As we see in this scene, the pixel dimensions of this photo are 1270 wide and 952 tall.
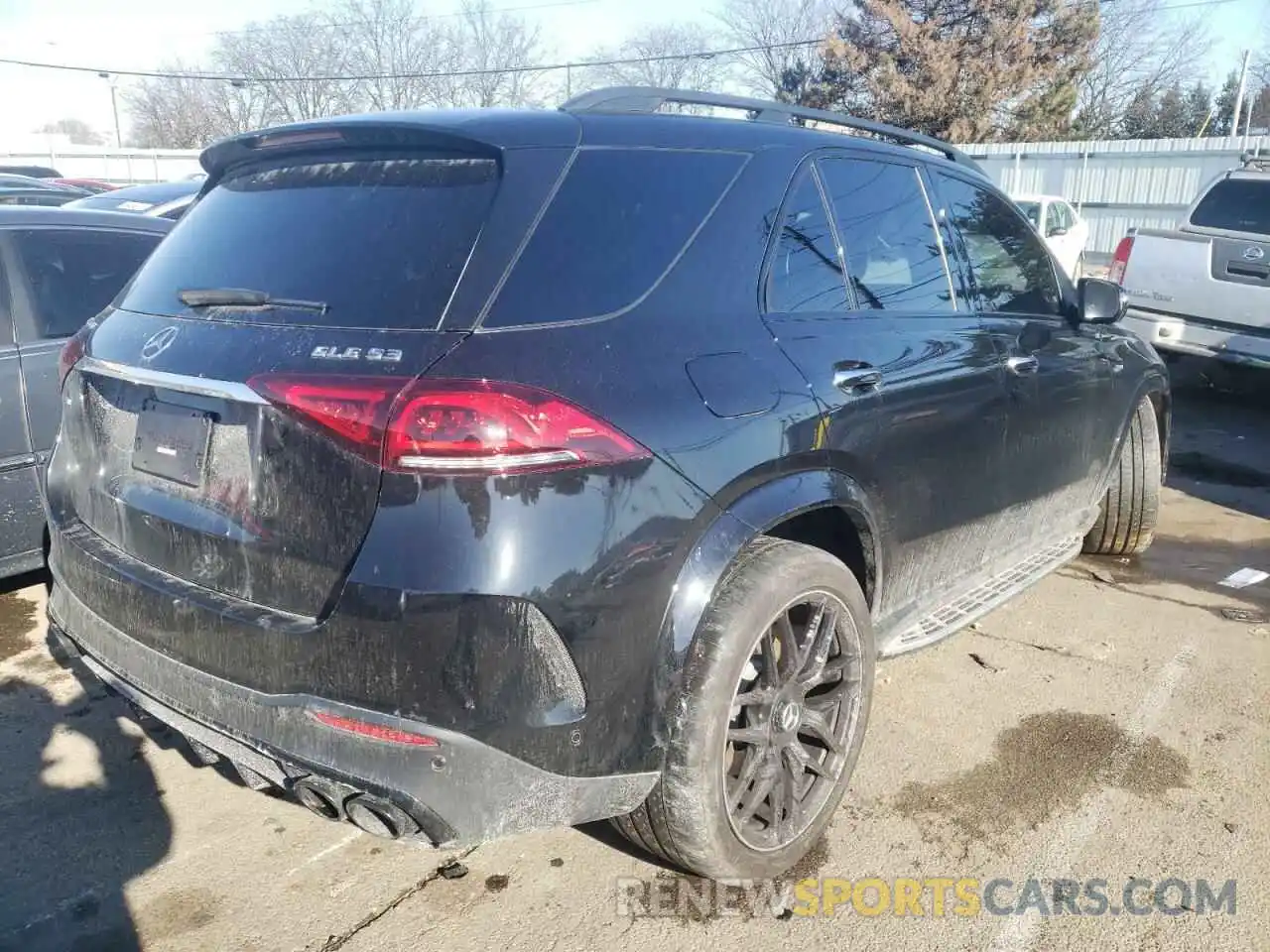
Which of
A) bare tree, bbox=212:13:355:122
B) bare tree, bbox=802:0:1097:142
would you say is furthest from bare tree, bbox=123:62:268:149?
bare tree, bbox=802:0:1097:142

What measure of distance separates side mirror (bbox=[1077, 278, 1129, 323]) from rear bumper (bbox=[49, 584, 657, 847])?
9.35 ft

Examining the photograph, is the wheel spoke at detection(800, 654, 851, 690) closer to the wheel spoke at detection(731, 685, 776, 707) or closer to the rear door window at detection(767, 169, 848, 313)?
the wheel spoke at detection(731, 685, 776, 707)

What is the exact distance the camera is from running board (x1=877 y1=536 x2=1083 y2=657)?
3.17m

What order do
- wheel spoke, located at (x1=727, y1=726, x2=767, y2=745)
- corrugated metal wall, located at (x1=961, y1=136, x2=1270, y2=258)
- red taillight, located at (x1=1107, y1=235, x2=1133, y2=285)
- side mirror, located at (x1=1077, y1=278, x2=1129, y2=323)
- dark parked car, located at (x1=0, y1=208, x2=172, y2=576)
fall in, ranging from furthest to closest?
corrugated metal wall, located at (x1=961, y1=136, x2=1270, y2=258) → red taillight, located at (x1=1107, y1=235, x2=1133, y2=285) → side mirror, located at (x1=1077, y1=278, x2=1129, y2=323) → dark parked car, located at (x1=0, y1=208, x2=172, y2=576) → wheel spoke, located at (x1=727, y1=726, x2=767, y2=745)

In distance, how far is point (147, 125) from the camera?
53656mm

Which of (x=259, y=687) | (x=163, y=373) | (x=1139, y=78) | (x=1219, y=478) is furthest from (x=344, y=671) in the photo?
(x=1139, y=78)

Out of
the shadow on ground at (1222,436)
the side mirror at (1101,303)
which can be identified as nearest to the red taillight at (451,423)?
the side mirror at (1101,303)

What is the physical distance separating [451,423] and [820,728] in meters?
1.39

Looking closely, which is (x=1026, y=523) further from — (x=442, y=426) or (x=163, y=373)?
(x=163, y=373)

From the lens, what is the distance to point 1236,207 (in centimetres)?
806

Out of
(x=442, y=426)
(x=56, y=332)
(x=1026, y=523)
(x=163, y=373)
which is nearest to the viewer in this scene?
(x=442, y=426)

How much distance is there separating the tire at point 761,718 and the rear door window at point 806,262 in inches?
25.1

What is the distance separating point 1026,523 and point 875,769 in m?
1.23

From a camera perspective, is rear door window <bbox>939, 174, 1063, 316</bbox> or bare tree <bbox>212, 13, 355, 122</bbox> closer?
rear door window <bbox>939, 174, 1063, 316</bbox>
